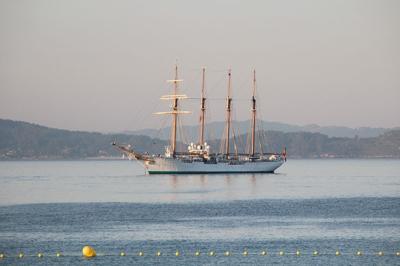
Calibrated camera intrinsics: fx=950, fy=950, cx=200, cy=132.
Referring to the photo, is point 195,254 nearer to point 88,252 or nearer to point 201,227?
point 88,252

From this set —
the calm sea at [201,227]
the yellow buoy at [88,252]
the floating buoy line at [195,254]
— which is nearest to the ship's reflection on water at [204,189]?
the calm sea at [201,227]

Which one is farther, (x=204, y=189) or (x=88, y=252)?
(x=204, y=189)

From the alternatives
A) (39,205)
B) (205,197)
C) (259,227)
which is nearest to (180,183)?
(205,197)

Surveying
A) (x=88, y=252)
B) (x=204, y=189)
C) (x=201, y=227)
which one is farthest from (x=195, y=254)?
(x=204, y=189)

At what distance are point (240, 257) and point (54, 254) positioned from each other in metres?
13.2

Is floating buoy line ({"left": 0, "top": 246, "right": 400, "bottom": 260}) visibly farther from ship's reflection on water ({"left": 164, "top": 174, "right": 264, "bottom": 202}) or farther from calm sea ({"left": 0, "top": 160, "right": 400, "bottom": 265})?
ship's reflection on water ({"left": 164, "top": 174, "right": 264, "bottom": 202})

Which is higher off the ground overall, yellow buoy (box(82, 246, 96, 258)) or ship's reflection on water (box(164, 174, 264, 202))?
ship's reflection on water (box(164, 174, 264, 202))

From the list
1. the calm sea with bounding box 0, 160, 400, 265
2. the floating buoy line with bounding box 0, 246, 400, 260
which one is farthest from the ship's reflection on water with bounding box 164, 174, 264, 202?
the floating buoy line with bounding box 0, 246, 400, 260

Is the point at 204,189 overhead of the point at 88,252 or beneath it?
overhead

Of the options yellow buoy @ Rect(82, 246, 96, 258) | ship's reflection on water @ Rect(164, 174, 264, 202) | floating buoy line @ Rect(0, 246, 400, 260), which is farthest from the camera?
ship's reflection on water @ Rect(164, 174, 264, 202)

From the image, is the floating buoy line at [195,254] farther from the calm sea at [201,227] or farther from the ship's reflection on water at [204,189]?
the ship's reflection on water at [204,189]

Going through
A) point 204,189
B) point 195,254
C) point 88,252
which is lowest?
point 195,254

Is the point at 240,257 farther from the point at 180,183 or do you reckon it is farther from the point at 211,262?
the point at 180,183

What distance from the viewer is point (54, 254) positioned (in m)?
67.3
